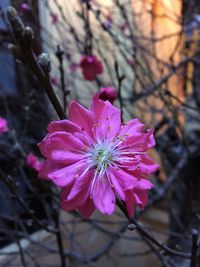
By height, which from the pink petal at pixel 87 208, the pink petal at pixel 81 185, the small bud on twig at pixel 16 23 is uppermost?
the small bud on twig at pixel 16 23

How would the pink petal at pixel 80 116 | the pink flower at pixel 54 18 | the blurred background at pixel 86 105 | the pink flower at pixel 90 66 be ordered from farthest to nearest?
the pink flower at pixel 54 18, the blurred background at pixel 86 105, the pink flower at pixel 90 66, the pink petal at pixel 80 116

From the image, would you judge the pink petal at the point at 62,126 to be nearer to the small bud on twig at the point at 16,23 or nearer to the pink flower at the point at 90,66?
the small bud on twig at the point at 16,23

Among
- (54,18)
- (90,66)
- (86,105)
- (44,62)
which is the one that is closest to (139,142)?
(44,62)

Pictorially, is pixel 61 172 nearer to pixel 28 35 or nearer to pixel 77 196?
pixel 77 196

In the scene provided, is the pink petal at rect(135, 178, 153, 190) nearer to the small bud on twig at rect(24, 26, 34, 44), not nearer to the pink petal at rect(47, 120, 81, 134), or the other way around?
the pink petal at rect(47, 120, 81, 134)

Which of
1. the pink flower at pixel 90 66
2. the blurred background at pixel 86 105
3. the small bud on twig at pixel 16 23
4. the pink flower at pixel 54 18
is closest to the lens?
the small bud on twig at pixel 16 23

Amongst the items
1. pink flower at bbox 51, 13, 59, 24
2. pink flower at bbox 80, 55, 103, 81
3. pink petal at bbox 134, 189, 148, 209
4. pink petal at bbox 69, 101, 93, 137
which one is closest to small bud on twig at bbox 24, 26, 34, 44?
pink petal at bbox 69, 101, 93, 137

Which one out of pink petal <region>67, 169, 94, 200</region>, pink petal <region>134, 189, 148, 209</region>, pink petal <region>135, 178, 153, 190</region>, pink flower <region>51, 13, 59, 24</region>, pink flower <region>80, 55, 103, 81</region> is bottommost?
pink flower <region>80, 55, 103, 81</region>

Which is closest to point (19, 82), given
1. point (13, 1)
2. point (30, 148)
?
point (30, 148)

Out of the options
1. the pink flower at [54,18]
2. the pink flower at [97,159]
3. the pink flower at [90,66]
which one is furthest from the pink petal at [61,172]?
the pink flower at [54,18]
